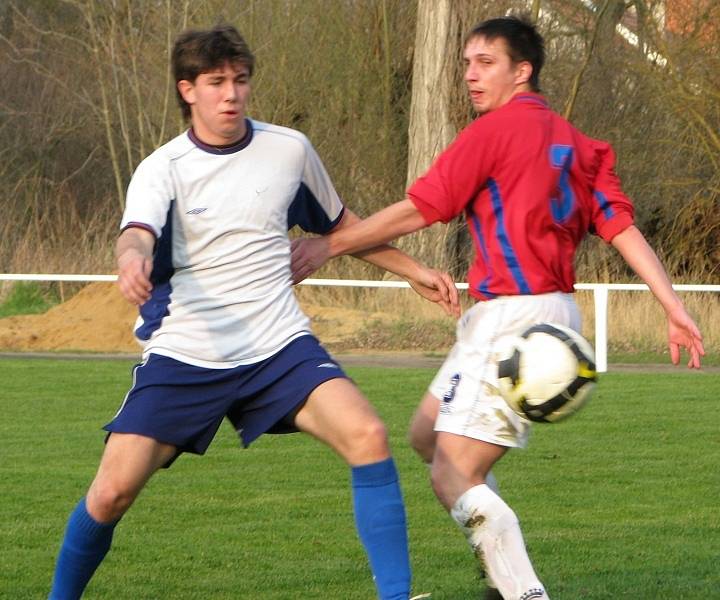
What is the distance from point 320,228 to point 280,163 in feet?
1.19

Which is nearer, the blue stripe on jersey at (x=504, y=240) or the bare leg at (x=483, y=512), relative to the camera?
the bare leg at (x=483, y=512)

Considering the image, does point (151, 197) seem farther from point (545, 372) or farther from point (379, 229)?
point (545, 372)

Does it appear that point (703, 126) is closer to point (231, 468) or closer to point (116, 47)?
point (116, 47)

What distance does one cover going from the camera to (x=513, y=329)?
4793 millimetres

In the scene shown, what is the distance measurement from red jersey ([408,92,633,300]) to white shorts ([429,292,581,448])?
0.05 metres

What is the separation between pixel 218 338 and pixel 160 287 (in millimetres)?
291

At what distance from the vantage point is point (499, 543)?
4.69m

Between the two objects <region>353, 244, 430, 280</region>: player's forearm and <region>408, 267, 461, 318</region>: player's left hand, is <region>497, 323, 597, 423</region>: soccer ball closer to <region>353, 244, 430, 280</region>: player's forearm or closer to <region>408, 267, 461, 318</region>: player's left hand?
<region>408, 267, 461, 318</region>: player's left hand

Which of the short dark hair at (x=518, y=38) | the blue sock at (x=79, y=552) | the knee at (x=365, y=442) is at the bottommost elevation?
the blue sock at (x=79, y=552)

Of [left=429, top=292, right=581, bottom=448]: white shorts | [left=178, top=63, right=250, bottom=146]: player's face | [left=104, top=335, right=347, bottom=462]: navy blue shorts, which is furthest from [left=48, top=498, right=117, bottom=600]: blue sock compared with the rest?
[left=178, top=63, right=250, bottom=146]: player's face

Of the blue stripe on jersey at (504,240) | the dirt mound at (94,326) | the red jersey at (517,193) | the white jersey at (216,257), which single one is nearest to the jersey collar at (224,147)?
the white jersey at (216,257)

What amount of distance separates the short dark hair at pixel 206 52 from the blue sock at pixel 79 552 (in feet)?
4.96

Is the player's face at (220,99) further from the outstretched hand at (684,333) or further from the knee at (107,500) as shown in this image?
the outstretched hand at (684,333)

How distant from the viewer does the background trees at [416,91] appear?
22562 millimetres
